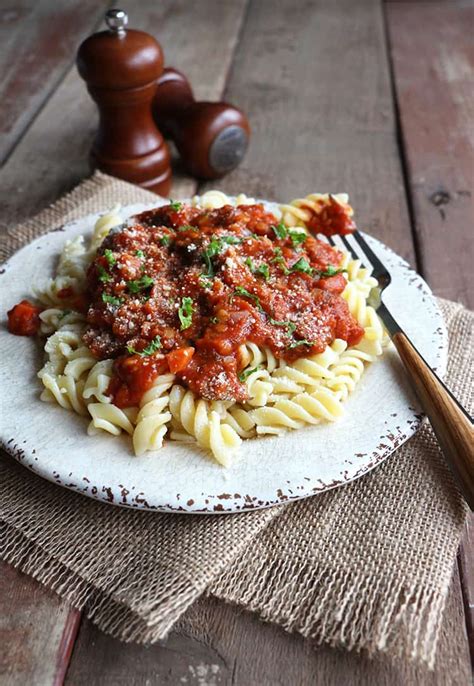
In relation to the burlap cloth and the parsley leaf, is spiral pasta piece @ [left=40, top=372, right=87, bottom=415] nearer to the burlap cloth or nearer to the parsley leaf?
the burlap cloth

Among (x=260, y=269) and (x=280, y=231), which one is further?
(x=280, y=231)

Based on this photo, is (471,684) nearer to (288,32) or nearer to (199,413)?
(199,413)

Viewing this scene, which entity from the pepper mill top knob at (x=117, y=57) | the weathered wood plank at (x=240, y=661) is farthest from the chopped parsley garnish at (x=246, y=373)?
the pepper mill top knob at (x=117, y=57)

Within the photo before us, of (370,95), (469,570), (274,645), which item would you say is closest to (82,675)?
(274,645)

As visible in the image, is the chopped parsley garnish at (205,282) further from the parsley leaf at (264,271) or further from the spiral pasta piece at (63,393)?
the spiral pasta piece at (63,393)

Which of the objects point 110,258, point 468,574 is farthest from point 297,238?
point 468,574

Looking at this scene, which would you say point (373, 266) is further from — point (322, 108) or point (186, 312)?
point (322, 108)
